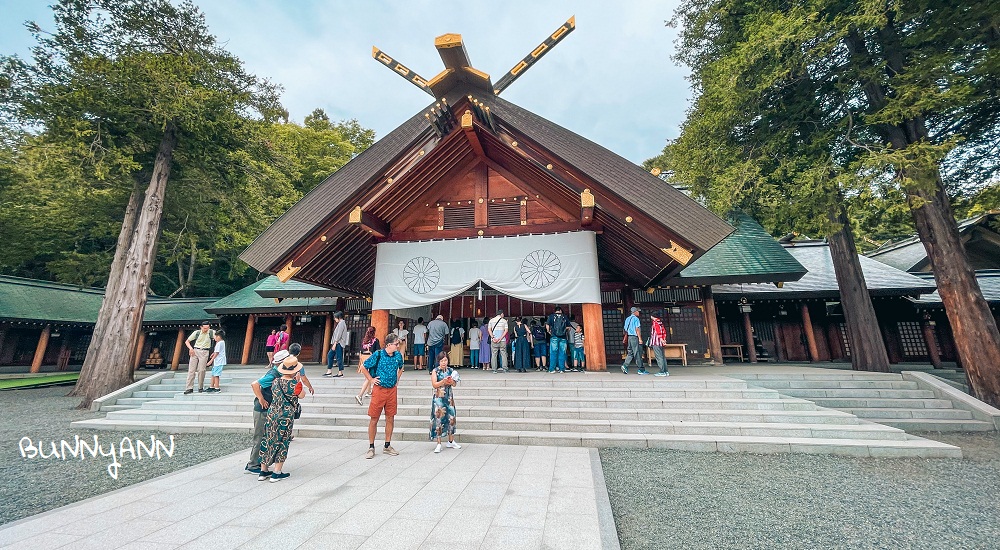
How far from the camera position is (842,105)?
8.93 metres

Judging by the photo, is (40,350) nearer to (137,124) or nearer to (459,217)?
(137,124)

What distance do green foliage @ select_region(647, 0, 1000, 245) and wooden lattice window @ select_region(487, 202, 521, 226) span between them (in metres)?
5.06

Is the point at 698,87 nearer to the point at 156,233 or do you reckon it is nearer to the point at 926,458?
the point at 926,458

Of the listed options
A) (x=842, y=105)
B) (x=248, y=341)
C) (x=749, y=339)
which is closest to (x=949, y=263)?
(x=842, y=105)

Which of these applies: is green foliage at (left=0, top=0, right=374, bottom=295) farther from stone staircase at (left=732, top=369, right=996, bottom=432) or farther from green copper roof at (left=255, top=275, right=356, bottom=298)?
stone staircase at (left=732, top=369, right=996, bottom=432)

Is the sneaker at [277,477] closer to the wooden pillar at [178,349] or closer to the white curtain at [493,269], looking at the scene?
the white curtain at [493,269]

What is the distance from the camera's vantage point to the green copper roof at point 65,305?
16625 mm

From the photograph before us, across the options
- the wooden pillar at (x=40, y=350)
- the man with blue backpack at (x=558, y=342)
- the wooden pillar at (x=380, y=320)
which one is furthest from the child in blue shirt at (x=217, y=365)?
the wooden pillar at (x=40, y=350)

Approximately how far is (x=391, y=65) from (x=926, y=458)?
1278 cm

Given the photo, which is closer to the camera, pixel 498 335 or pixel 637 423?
pixel 637 423

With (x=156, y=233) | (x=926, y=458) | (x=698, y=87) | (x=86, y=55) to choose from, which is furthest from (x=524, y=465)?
(x=86, y=55)

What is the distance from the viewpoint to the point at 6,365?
17.0 m

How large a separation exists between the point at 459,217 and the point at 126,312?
34.2 feet

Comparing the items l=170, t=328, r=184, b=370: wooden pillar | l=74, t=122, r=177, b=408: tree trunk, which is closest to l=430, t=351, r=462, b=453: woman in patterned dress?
l=74, t=122, r=177, b=408: tree trunk
